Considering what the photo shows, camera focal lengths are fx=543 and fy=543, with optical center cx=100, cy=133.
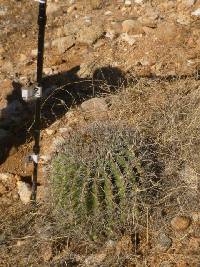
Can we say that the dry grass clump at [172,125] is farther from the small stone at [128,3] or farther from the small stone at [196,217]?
the small stone at [128,3]

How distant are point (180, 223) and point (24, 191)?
1.18 m

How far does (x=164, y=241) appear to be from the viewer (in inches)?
134

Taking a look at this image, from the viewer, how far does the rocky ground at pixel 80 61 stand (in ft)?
14.4

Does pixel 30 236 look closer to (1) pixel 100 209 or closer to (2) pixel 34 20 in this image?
(1) pixel 100 209

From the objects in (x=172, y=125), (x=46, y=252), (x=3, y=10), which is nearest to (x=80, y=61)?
(x=3, y=10)

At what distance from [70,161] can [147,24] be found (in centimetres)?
285

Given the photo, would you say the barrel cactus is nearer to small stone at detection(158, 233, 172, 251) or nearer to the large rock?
small stone at detection(158, 233, 172, 251)

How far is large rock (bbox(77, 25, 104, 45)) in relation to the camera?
5.77m

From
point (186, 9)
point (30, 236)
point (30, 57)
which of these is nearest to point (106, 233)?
point (30, 236)

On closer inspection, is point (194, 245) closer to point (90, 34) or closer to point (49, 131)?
point (49, 131)

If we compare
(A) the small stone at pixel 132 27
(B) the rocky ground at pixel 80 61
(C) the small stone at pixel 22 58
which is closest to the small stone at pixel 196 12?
(B) the rocky ground at pixel 80 61

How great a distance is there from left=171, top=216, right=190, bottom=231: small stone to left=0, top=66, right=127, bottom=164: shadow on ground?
1.40 m

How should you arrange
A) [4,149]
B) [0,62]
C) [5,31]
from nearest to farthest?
[4,149]
[0,62]
[5,31]

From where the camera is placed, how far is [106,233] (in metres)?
3.41
